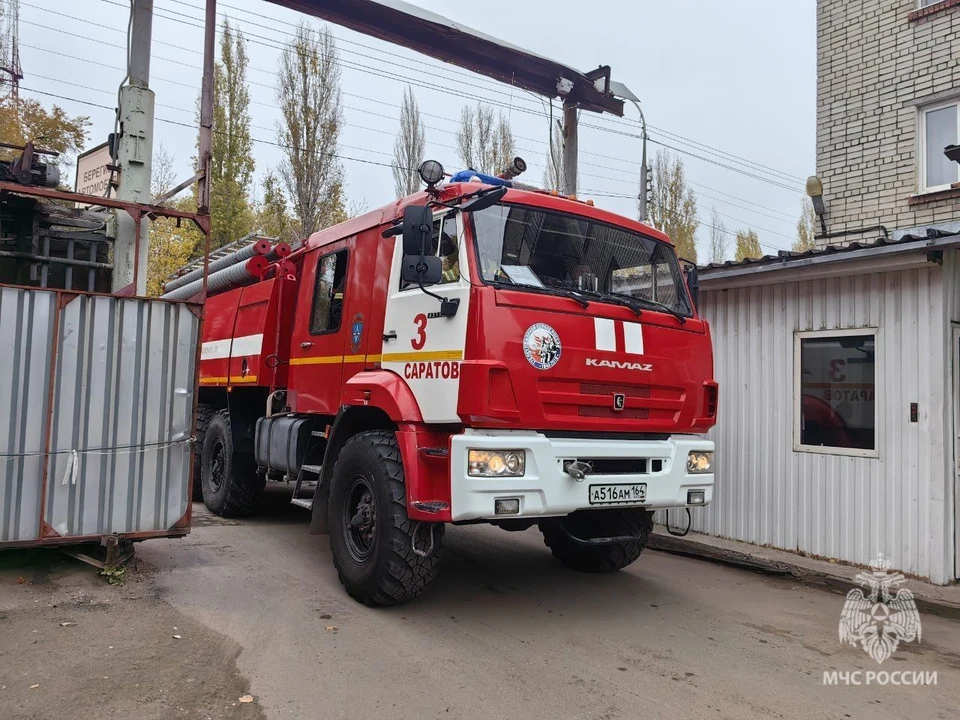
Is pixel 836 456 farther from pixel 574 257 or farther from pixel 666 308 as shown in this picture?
pixel 574 257

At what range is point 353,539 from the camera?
5266 mm

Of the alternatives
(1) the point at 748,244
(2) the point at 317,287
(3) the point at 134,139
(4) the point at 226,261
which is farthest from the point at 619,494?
(1) the point at 748,244

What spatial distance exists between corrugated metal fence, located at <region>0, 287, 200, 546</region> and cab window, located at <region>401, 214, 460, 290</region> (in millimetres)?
2328

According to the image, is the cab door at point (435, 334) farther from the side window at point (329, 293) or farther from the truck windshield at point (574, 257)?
the side window at point (329, 293)

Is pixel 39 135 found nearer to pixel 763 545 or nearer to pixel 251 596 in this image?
pixel 251 596

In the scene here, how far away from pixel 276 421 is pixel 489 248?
11.0 ft

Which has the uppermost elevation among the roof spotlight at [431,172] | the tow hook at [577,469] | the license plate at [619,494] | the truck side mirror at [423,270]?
the roof spotlight at [431,172]

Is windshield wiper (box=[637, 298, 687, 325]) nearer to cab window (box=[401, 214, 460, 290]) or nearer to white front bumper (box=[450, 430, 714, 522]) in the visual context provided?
white front bumper (box=[450, 430, 714, 522])

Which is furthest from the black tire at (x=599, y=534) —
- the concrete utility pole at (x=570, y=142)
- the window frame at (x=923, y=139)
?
the concrete utility pole at (x=570, y=142)

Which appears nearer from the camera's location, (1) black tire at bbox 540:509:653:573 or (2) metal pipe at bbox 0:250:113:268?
(1) black tire at bbox 540:509:653:573

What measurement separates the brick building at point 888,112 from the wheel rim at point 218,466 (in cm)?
892

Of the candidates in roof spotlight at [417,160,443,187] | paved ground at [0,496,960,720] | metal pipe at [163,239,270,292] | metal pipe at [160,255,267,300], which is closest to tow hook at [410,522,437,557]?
paved ground at [0,496,960,720]

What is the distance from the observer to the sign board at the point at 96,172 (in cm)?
756

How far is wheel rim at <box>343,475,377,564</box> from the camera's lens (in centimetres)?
504
